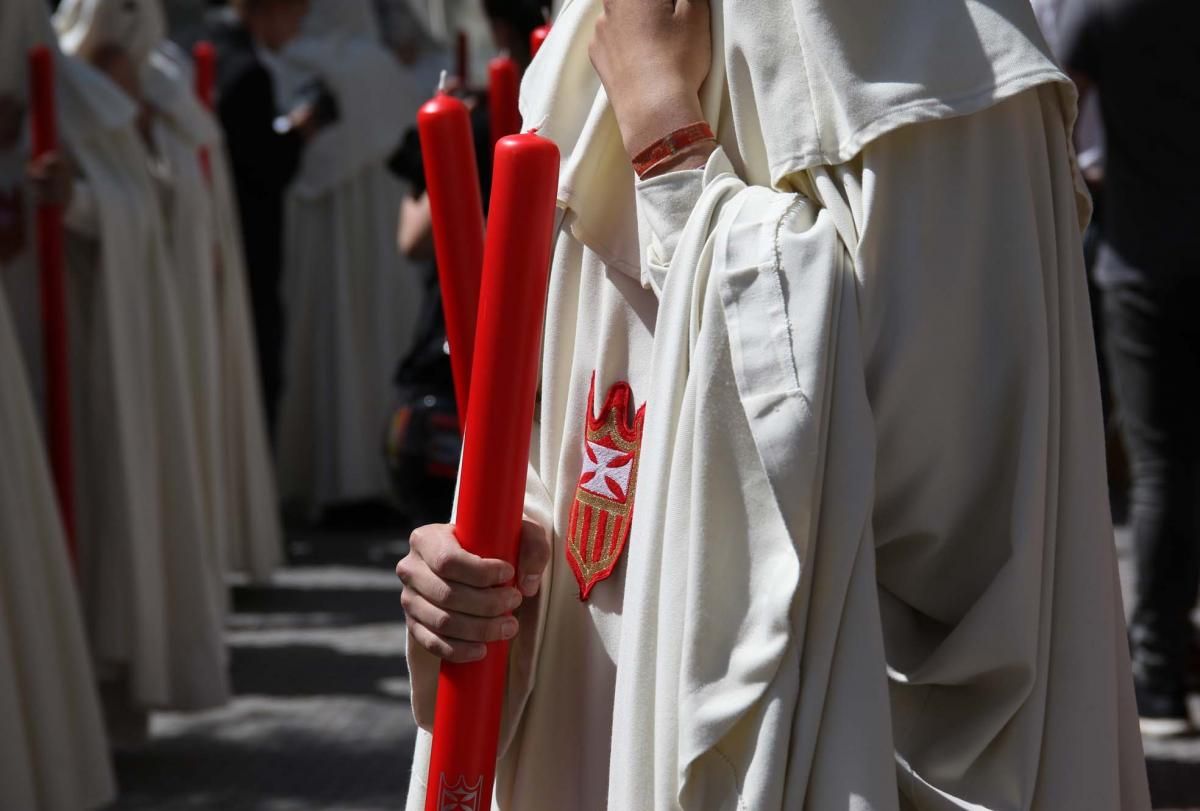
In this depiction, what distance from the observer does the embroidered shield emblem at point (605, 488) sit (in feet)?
4.84

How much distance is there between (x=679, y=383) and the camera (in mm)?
1353

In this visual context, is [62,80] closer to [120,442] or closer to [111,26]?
[111,26]

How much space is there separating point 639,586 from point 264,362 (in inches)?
237

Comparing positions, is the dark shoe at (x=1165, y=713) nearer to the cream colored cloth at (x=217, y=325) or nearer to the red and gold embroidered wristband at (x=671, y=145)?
the cream colored cloth at (x=217, y=325)

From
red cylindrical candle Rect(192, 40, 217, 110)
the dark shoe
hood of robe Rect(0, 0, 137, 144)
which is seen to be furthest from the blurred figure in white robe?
red cylindrical candle Rect(192, 40, 217, 110)

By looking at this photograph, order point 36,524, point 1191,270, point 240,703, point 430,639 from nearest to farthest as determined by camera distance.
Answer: point 430,639
point 36,524
point 1191,270
point 240,703

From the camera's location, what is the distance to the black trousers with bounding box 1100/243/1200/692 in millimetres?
4176

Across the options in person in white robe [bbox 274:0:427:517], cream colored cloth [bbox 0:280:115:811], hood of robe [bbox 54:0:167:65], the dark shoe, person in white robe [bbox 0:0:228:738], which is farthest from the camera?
person in white robe [bbox 274:0:427:517]

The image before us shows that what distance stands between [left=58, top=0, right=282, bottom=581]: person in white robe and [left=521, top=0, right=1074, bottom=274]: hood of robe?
13.6ft

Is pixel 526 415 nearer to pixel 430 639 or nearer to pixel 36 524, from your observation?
pixel 430 639

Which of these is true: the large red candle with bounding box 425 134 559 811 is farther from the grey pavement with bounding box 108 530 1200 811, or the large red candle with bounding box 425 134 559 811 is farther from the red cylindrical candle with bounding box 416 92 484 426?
the grey pavement with bounding box 108 530 1200 811

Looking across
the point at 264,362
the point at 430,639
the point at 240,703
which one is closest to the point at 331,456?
the point at 264,362

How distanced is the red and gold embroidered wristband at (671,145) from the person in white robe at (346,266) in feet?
21.0

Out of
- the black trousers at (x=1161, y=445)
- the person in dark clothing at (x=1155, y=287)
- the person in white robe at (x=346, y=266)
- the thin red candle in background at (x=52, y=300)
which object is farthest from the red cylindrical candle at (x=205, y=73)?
the black trousers at (x=1161, y=445)
